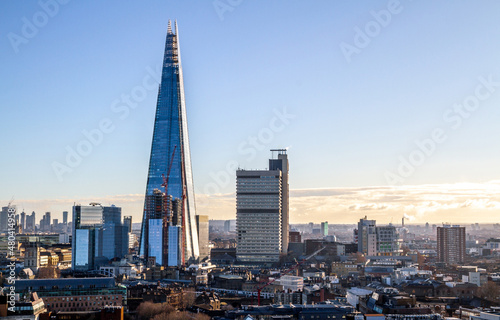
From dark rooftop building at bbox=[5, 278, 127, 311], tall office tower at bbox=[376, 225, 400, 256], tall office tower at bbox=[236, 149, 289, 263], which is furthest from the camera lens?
tall office tower at bbox=[376, 225, 400, 256]

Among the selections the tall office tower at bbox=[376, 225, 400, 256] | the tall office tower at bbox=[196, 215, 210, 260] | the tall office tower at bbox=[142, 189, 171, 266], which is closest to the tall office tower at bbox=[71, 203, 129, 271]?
the tall office tower at bbox=[142, 189, 171, 266]

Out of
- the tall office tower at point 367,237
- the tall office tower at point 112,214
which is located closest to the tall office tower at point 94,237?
the tall office tower at point 112,214

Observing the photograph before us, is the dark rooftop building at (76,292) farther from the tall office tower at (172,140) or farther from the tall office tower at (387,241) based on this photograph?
the tall office tower at (387,241)

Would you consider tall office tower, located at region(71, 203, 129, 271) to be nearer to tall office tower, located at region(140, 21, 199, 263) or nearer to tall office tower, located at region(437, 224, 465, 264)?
tall office tower, located at region(140, 21, 199, 263)

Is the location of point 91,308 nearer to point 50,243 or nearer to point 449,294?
point 449,294

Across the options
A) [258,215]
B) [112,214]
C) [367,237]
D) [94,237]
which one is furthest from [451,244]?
[94,237]

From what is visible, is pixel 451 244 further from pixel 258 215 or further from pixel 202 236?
pixel 202 236

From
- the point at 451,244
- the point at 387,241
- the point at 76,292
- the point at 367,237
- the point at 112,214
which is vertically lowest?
the point at 76,292
